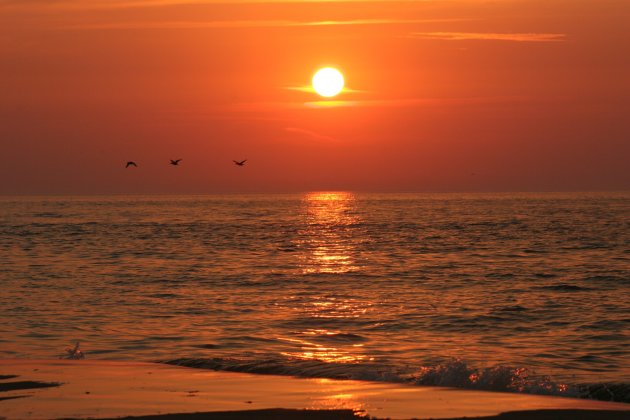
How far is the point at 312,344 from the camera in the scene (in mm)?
23641

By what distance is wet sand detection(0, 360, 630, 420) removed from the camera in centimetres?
1415

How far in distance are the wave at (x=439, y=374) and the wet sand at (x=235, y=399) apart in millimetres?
1061

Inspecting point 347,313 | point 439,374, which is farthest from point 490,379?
point 347,313

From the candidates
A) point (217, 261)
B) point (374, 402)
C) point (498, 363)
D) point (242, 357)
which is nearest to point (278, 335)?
point (242, 357)

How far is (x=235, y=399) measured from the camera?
50.5 ft

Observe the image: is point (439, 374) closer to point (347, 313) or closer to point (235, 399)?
point (235, 399)

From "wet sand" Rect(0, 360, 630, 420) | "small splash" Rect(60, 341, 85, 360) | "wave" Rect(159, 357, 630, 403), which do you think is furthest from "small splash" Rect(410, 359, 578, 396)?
"small splash" Rect(60, 341, 85, 360)

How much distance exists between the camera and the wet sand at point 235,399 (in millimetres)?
14148

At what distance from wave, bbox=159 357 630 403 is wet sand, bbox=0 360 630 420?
41.8 inches

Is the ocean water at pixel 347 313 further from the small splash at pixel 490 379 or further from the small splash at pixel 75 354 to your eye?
the small splash at pixel 75 354

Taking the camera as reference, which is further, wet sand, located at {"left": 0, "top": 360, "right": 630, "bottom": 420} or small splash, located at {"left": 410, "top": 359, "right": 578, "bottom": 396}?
small splash, located at {"left": 410, "top": 359, "right": 578, "bottom": 396}

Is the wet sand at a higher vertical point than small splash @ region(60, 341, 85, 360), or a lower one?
lower

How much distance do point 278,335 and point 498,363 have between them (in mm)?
6545

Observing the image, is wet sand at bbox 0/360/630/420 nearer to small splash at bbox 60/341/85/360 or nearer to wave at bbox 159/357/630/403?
wave at bbox 159/357/630/403
